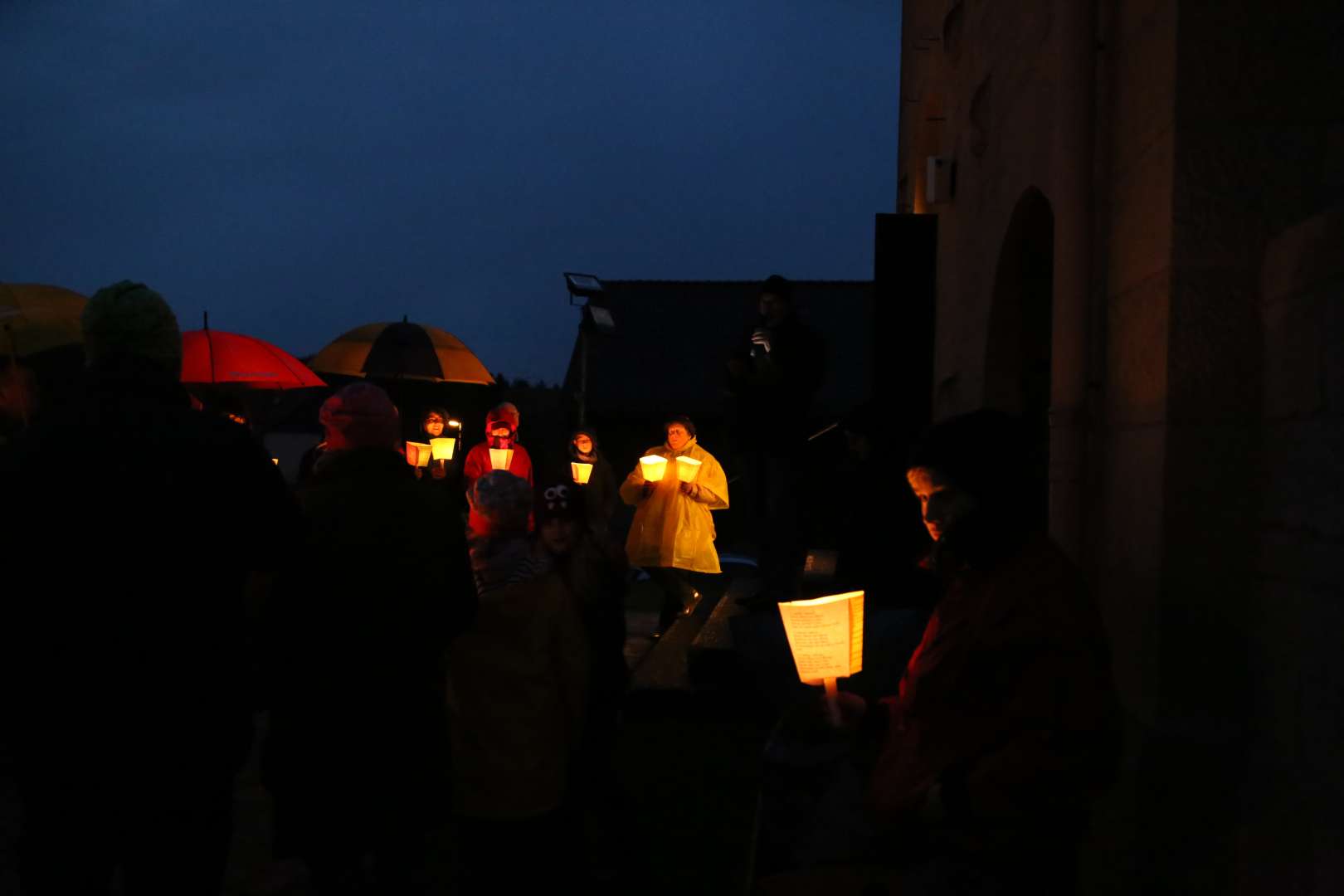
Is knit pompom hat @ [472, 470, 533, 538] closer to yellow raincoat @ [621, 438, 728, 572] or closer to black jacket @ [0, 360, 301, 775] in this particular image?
black jacket @ [0, 360, 301, 775]

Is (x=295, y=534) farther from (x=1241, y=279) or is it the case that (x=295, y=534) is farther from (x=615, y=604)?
(x=1241, y=279)

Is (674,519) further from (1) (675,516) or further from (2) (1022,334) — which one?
(2) (1022,334)

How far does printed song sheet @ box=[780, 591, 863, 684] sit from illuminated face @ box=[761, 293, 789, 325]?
4462mm

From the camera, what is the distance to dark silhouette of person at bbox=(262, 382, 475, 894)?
366 centimetres

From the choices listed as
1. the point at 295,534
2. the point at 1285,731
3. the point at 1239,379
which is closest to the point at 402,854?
the point at 295,534

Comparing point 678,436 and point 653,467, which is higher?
point 678,436

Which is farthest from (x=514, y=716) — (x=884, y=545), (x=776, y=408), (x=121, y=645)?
(x=776, y=408)

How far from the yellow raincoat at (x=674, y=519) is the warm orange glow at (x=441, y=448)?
6.85 feet

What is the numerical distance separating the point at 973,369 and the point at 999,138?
53.7 inches

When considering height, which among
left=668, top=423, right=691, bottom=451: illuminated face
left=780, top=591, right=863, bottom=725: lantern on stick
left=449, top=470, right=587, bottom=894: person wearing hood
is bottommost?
left=449, top=470, right=587, bottom=894: person wearing hood

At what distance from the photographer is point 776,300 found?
24.2 ft

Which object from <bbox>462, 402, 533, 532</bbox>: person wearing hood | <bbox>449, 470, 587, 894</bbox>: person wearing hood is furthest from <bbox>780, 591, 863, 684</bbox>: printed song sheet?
<bbox>462, 402, 533, 532</bbox>: person wearing hood

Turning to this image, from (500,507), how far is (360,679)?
773mm

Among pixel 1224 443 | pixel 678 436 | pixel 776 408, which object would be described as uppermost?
pixel 776 408
